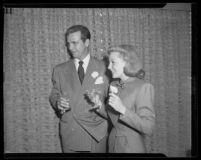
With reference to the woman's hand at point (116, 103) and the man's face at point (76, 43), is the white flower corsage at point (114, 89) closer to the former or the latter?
the woman's hand at point (116, 103)

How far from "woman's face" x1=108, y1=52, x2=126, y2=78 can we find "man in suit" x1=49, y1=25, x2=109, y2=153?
0.07 metres

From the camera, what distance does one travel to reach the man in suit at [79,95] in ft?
7.41

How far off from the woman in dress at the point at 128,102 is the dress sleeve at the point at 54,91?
0.39 metres

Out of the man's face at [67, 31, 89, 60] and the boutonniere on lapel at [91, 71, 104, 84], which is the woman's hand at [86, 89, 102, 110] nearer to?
the boutonniere on lapel at [91, 71, 104, 84]

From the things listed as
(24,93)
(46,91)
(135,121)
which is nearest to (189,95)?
(135,121)

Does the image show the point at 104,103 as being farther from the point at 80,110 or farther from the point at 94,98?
the point at 80,110

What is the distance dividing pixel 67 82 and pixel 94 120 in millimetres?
342

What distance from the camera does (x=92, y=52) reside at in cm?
229

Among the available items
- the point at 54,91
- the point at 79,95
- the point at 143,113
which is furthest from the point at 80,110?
the point at 143,113

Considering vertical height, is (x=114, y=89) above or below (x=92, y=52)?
below

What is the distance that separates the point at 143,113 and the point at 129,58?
41 centimetres

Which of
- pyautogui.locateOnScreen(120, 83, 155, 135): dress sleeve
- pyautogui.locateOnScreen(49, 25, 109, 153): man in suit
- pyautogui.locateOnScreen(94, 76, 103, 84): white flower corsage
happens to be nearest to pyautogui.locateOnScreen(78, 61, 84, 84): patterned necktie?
pyautogui.locateOnScreen(49, 25, 109, 153): man in suit

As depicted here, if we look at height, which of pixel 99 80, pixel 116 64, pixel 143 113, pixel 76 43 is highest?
pixel 76 43
